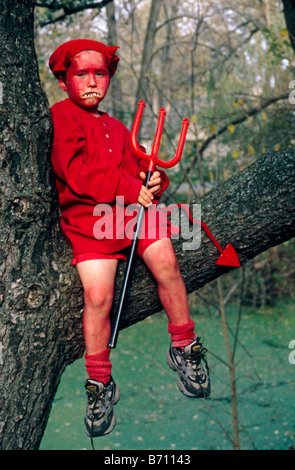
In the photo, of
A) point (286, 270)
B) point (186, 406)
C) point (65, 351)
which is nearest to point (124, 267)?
point (65, 351)

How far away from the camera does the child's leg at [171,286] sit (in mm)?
1894

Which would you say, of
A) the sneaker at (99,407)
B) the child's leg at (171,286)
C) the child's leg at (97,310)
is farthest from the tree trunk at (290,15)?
the sneaker at (99,407)

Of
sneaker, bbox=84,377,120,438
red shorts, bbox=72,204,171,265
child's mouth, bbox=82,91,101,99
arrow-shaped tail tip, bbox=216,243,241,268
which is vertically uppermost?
child's mouth, bbox=82,91,101,99

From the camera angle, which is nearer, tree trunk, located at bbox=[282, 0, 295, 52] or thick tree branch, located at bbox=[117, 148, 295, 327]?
thick tree branch, located at bbox=[117, 148, 295, 327]

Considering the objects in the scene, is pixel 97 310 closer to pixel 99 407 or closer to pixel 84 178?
pixel 99 407

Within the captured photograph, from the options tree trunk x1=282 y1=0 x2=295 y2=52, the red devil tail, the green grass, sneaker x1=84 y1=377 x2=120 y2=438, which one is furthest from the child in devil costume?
the green grass

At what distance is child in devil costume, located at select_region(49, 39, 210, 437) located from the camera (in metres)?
1.83

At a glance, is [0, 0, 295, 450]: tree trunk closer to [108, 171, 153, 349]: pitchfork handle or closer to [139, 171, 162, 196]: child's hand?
[108, 171, 153, 349]: pitchfork handle

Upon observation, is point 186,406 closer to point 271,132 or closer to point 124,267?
point 271,132

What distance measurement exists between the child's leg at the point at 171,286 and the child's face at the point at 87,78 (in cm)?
59

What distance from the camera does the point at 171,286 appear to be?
6.29 ft

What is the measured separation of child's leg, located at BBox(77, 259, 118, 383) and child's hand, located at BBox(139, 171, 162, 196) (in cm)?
32

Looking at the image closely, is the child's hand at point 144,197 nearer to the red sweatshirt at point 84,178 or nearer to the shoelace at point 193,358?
the red sweatshirt at point 84,178

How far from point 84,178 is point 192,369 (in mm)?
785
